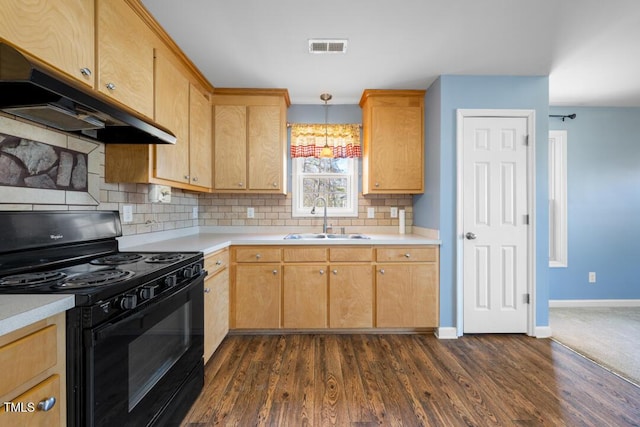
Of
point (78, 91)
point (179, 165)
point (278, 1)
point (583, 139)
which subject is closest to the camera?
point (78, 91)

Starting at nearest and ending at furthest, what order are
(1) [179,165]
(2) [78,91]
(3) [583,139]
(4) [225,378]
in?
(2) [78,91] → (4) [225,378] → (1) [179,165] → (3) [583,139]

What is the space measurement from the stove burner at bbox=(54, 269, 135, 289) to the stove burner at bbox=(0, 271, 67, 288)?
7 cm

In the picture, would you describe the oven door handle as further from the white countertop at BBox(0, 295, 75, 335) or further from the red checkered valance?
the red checkered valance

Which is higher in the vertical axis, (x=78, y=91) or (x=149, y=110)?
(x=149, y=110)

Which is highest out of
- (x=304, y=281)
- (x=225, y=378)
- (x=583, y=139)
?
(x=583, y=139)

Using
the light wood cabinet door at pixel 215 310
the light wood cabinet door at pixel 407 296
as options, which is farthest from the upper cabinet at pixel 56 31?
the light wood cabinet door at pixel 407 296

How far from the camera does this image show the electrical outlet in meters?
1.99

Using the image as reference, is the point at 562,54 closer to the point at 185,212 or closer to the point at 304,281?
the point at 304,281

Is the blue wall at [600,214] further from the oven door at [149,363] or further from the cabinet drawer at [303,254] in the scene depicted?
the oven door at [149,363]

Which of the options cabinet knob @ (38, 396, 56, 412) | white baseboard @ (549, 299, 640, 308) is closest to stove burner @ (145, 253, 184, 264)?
cabinet knob @ (38, 396, 56, 412)

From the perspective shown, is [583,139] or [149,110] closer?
[149,110]

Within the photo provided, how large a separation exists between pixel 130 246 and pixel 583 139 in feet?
15.7

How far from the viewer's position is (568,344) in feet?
8.15

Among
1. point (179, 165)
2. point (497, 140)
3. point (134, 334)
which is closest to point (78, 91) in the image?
point (134, 334)
